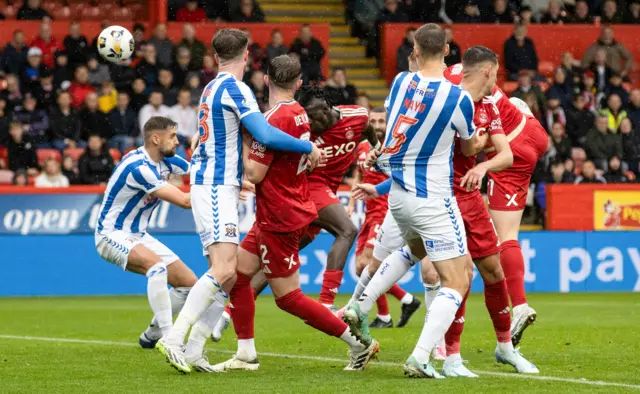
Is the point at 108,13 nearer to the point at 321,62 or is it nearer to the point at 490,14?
the point at 321,62

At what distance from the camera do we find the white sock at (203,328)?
8133 millimetres

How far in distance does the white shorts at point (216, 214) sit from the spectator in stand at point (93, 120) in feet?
39.6

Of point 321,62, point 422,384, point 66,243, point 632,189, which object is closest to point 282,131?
point 422,384

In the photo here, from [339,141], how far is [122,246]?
2322mm

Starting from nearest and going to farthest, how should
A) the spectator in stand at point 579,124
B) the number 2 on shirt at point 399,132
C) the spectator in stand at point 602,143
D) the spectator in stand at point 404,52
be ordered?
the number 2 on shirt at point 399,132, the spectator in stand at point 602,143, the spectator in stand at point 579,124, the spectator in stand at point 404,52

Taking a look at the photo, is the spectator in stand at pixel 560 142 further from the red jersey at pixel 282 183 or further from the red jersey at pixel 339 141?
the red jersey at pixel 282 183

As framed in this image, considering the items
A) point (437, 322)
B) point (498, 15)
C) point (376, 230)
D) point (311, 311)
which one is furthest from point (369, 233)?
point (498, 15)

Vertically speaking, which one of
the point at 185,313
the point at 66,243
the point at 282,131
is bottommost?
the point at 66,243

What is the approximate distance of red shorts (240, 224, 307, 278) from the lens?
8.00 meters

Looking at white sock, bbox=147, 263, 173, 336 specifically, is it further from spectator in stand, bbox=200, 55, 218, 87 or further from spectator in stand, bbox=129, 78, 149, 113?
spectator in stand, bbox=200, 55, 218, 87

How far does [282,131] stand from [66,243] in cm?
992

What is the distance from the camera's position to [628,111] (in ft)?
75.6

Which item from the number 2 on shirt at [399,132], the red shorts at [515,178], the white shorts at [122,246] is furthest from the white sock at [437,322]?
the white shorts at [122,246]

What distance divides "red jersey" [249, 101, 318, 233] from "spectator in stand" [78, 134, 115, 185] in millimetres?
10599
